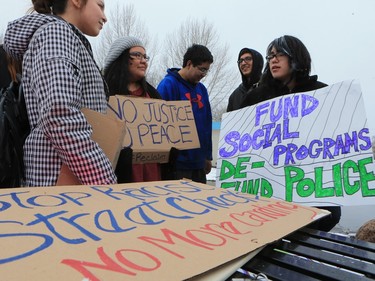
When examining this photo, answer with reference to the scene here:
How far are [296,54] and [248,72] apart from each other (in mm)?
1419

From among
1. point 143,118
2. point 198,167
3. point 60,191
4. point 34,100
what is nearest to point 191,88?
point 198,167

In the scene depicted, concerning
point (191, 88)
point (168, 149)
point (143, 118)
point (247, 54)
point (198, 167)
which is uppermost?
point (247, 54)

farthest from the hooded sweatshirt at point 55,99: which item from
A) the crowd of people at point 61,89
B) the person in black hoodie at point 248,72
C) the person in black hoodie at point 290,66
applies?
the person in black hoodie at point 248,72

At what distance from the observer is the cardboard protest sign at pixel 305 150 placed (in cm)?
164

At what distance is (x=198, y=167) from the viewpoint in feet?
9.57

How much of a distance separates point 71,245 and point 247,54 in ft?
10.5

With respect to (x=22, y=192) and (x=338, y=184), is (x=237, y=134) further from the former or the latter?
(x=22, y=192)

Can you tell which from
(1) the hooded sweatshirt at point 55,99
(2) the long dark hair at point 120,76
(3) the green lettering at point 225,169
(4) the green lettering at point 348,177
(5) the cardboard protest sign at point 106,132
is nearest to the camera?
(1) the hooded sweatshirt at point 55,99

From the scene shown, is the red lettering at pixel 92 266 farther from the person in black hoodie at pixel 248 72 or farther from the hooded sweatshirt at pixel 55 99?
the person in black hoodie at pixel 248 72

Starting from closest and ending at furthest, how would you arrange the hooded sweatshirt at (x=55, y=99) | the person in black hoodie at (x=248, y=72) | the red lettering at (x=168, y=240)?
the red lettering at (x=168, y=240) < the hooded sweatshirt at (x=55, y=99) < the person in black hoodie at (x=248, y=72)

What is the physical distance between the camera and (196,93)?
123 inches

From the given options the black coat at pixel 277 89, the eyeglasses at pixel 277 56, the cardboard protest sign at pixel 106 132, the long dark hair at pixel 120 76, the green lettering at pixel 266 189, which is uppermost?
the eyeglasses at pixel 277 56

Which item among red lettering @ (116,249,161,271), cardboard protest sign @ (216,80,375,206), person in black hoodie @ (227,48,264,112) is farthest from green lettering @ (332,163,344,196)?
person in black hoodie @ (227,48,264,112)

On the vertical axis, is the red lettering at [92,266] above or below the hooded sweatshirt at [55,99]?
below
